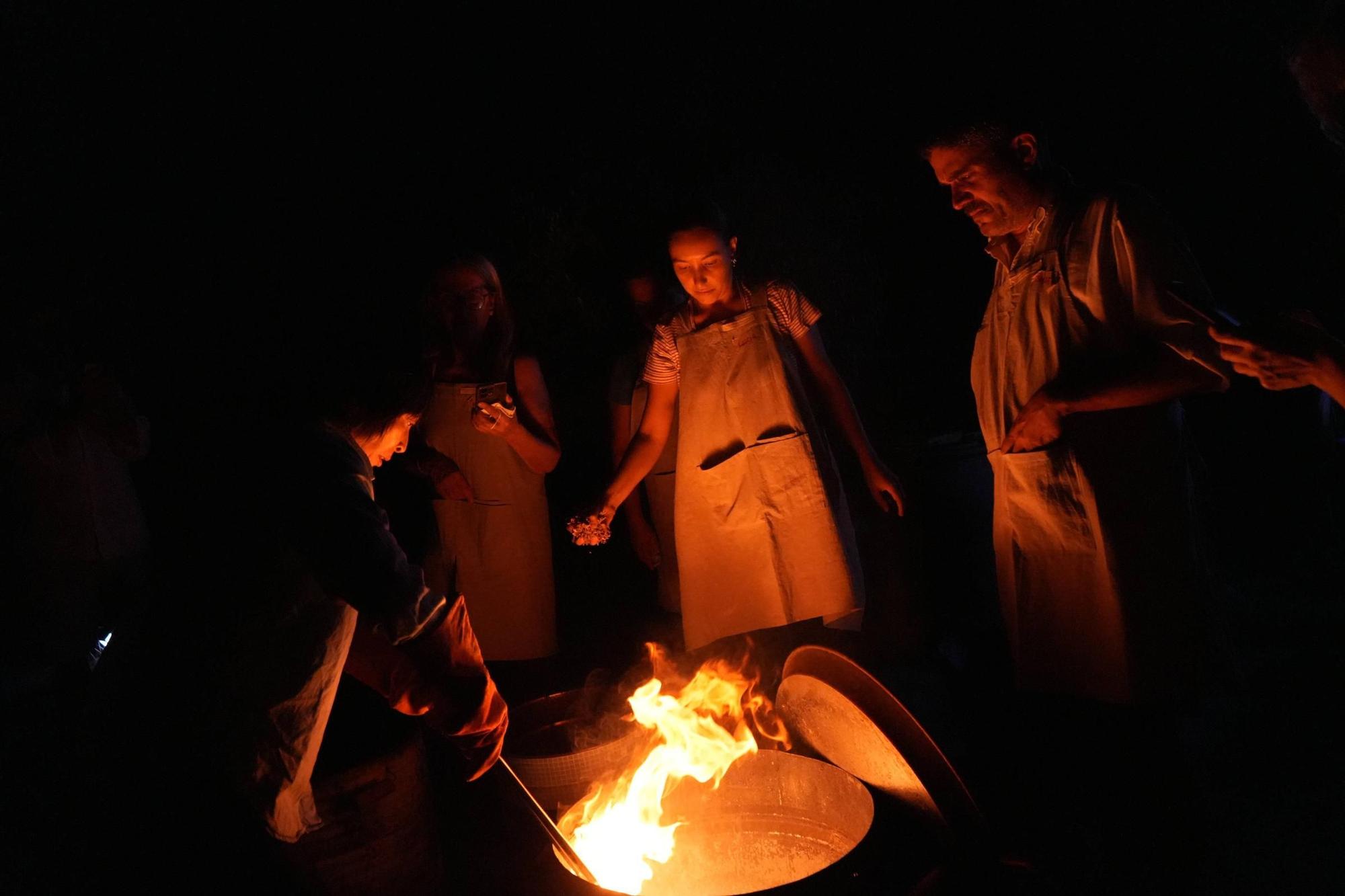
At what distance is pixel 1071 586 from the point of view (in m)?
2.78

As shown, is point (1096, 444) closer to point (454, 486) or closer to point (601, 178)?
point (454, 486)

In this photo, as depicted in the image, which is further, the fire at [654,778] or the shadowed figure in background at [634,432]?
the shadowed figure in background at [634,432]

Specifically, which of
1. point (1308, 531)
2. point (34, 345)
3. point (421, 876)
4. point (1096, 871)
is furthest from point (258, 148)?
point (1308, 531)

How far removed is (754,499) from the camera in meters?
3.55

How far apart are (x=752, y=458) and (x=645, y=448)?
56 cm

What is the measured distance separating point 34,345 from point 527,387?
3426mm

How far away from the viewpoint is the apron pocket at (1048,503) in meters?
2.73

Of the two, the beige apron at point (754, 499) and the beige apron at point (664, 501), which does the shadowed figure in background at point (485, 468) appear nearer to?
the beige apron at point (664, 501)

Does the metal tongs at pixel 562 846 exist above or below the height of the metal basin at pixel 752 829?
above

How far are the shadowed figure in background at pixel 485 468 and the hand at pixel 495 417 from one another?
0.26ft

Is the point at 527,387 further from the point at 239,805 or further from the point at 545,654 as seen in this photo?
the point at 239,805

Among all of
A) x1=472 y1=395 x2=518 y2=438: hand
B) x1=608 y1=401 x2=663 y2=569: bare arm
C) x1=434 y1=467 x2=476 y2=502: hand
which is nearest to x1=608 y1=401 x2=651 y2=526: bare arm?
x1=608 y1=401 x2=663 y2=569: bare arm

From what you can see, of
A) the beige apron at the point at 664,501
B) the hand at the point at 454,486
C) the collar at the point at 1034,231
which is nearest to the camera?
the collar at the point at 1034,231

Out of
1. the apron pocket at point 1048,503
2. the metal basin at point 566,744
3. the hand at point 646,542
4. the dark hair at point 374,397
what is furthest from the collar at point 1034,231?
the hand at point 646,542
